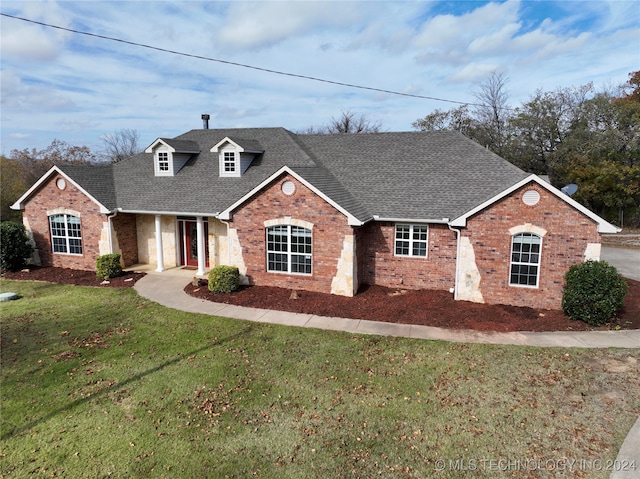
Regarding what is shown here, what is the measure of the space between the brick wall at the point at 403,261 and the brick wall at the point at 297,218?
1.37 m

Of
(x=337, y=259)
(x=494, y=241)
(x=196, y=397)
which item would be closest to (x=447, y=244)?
(x=494, y=241)

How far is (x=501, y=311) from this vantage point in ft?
46.1

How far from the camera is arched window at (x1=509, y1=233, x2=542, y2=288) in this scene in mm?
14203

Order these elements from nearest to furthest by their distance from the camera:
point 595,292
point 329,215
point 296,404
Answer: point 296,404
point 595,292
point 329,215

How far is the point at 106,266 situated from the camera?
1834 cm

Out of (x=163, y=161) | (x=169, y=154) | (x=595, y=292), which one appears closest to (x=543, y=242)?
(x=595, y=292)

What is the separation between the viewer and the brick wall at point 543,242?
13.7 meters

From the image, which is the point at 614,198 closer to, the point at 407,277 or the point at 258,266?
the point at 407,277

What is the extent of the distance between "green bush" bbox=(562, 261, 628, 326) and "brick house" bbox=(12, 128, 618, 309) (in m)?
0.81

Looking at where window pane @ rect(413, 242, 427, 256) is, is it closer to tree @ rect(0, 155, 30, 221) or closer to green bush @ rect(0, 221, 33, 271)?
green bush @ rect(0, 221, 33, 271)

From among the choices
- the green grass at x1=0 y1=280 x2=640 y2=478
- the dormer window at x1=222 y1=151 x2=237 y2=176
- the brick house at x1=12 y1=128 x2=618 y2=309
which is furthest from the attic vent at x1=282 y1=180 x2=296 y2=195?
the green grass at x1=0 y1=280 x2=640 y2=478

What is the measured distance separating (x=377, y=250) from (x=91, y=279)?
12.7 meters

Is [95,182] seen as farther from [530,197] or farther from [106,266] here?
[530,197]

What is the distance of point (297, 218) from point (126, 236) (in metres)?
9.63
